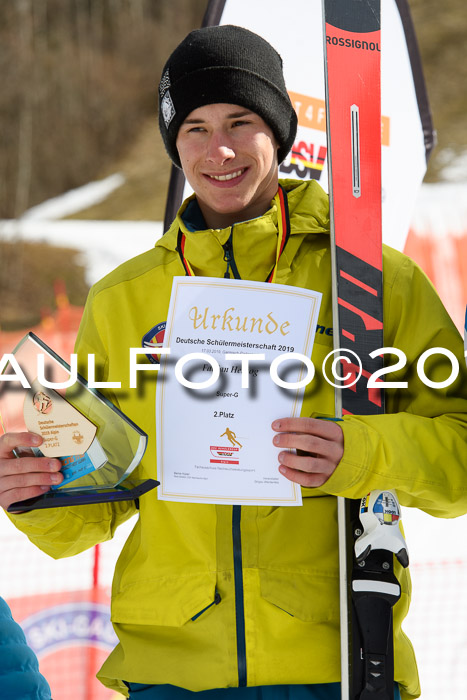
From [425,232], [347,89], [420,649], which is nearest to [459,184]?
[425,232]

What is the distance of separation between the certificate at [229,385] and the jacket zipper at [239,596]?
0.12 ft

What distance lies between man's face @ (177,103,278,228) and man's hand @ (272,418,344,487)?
0.45 metres

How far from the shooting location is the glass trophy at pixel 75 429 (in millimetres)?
1335

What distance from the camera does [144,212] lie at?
53.9ft

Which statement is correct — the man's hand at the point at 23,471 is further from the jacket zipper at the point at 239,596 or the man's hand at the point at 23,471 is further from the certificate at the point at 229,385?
the jacket zipper at the point at 239,596

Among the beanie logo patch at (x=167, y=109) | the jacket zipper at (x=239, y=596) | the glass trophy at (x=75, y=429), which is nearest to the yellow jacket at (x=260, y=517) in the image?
the jacket zipper at (x=239, y=596)

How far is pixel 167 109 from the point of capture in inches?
62.5

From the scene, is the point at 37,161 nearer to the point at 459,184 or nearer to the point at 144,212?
the point at 144,212

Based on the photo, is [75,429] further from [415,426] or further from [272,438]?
[415,426]

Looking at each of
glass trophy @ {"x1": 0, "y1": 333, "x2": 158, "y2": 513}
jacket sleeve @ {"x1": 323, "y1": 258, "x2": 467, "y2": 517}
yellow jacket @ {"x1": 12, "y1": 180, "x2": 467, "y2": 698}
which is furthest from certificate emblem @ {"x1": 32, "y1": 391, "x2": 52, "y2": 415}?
jacket sleeve @ {"x1": 323, "y1": 258, "x2": 467, "y2": 517}

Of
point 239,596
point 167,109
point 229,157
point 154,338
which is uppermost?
point 167,109

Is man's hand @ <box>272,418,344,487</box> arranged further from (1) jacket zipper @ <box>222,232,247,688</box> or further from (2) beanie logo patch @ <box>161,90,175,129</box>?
(2) beanie logo patch @ <box>161,90,175,129</box>

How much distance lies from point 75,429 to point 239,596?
382mm

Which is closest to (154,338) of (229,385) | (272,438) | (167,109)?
(229,385)
